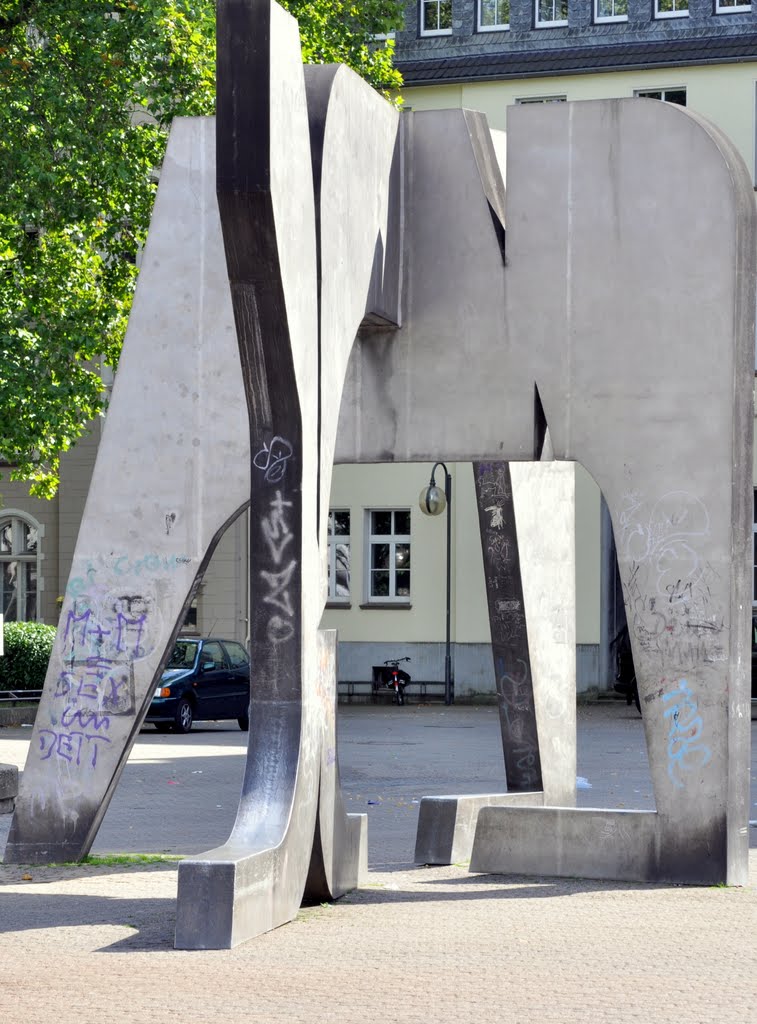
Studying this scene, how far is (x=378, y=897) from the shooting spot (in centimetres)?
1080

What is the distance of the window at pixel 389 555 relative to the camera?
3972 cm

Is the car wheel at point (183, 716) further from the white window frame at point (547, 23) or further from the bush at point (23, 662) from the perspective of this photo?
the white window frame at point (547, 23)

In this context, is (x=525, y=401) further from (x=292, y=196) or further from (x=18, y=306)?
(x=18, y=306)

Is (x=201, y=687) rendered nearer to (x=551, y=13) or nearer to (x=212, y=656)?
(x=212, y=656)

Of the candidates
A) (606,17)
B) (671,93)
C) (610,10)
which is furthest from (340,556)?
(610,10)

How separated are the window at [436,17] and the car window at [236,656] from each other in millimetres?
14915

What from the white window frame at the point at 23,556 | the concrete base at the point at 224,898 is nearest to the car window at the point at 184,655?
the white window frame at the point at 23,556

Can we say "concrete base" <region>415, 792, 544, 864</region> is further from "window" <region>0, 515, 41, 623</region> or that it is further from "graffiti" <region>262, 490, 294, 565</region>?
"window" <region>0, 515, 41, 623</region>

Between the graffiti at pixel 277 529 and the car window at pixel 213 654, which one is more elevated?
the graffiti at pixel 277 529

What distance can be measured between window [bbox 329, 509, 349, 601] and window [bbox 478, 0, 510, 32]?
10462 mm

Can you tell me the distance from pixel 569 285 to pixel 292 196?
280 cm

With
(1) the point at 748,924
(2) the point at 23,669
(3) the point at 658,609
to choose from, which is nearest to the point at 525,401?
(3) the point at 658,609

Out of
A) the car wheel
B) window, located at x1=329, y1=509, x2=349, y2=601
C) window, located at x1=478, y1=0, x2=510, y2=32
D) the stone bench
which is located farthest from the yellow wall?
the car wheel

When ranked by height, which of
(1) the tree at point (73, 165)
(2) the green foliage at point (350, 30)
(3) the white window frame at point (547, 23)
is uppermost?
(3) the white window frame at point (547, 23)
